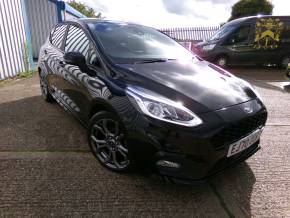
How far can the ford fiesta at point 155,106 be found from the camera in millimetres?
2191

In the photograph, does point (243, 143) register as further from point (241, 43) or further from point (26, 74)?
point (241, 43)

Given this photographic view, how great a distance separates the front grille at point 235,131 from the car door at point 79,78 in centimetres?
136

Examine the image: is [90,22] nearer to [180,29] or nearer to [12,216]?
[12,216]

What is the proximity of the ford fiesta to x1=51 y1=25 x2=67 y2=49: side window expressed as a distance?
2.04 ft

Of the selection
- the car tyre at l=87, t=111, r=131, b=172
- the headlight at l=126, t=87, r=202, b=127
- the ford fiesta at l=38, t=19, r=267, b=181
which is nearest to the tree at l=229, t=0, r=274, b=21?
the ford fiesta at l=38, t=19, r=267, b=181

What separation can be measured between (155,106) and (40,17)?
10804 mm

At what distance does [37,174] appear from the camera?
2756 millimetres

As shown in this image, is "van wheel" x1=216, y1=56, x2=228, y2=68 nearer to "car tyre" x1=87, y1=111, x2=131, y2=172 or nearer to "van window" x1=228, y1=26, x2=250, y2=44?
"van window" x1=228, y1=26, x2=250, y2=44

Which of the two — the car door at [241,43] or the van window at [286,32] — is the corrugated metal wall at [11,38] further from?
the van window at [286,32]

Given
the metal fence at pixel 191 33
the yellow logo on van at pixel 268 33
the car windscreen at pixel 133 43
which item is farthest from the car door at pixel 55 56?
the metal fence at pixel 191 33

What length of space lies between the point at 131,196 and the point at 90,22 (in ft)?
7.88

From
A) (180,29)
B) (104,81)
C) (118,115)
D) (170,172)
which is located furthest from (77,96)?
(180,29)

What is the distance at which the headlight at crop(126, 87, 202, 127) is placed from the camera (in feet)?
7.18

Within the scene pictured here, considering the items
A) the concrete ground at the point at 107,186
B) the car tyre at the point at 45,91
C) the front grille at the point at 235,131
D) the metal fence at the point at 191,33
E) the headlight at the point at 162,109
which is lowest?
the metal fence at the point at 191,33
